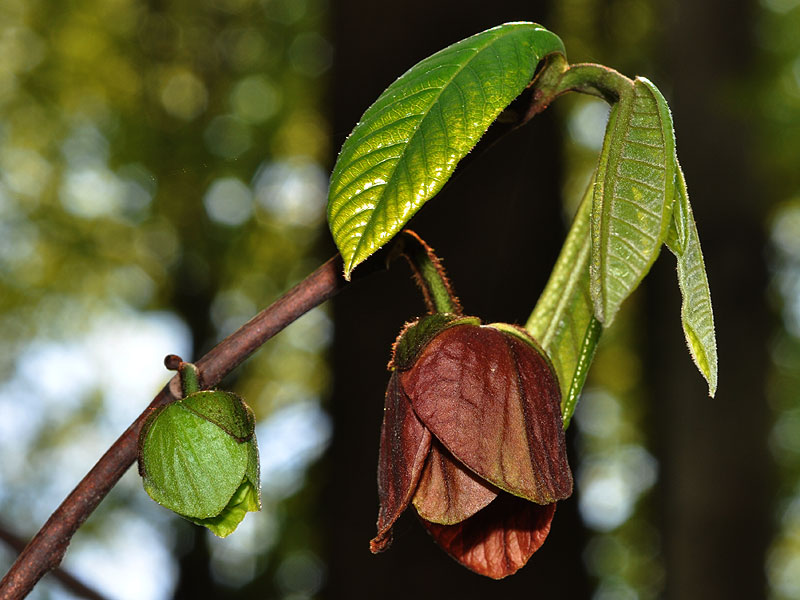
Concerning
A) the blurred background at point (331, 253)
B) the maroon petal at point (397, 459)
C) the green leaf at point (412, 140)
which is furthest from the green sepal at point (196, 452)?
the blurred background at point (331, 253)

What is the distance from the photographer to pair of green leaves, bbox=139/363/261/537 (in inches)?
27.7

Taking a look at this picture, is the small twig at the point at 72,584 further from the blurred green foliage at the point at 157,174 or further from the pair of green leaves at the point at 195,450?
the blurred green foliage at the point at 157,174

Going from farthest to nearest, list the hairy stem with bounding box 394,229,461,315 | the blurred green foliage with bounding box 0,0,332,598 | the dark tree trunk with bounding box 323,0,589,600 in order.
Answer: the blurred green foliage with bounding box 0,0,332,598 < the dark tree trunk with bounding box 323,0,589,600 < the hairy stem with bounding box 394,229,461,315

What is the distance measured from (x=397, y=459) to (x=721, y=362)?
294 centimetres

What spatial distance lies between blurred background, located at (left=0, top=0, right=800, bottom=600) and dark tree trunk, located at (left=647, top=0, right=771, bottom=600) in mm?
10

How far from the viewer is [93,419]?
27.9 feet

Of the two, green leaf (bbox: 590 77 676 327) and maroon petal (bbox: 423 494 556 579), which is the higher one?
green leaf (bbox: 590 77 676 327)

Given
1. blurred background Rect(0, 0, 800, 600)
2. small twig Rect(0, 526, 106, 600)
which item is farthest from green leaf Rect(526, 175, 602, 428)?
blurred background Rect(0, 0, 800, 600)

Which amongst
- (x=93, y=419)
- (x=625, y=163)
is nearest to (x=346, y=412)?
(x=625, y=163)

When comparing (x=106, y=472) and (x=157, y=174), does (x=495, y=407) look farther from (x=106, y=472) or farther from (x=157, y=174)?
(x=157, y=174)

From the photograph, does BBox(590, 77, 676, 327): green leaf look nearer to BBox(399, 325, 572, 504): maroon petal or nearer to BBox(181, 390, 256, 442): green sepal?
BBox(399, 325, 572, 504): maroon petal

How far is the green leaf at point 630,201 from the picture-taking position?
543 millimetres

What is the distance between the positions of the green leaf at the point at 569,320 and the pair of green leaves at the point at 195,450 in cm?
25

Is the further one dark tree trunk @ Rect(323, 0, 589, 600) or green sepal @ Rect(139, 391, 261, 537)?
dark tree trunk @ Rect(323, 0, 589, 600)
